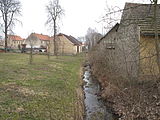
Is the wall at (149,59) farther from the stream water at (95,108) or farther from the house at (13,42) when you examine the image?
the house at (13,42)

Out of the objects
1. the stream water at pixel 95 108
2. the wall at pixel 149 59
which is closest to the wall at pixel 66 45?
the stream water at pixel 95 108

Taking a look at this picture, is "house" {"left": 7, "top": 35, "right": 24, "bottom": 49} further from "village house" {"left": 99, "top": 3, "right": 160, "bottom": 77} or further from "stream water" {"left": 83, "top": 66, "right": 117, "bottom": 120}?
"village house" {"left": 99, "top": 3, "right": 160, "bottom": 77}

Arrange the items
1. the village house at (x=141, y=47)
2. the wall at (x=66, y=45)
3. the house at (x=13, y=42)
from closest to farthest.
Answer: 1. the village house at (x=141, y=47)
2. the wall at (x=66, y=45)
3. the house at (x=13, y=42)

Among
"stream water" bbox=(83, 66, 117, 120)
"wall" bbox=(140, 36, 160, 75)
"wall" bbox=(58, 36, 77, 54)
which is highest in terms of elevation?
"wall" bbox=(58, 36, 77, 54)

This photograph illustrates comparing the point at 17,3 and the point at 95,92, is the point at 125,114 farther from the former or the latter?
the point at 17,3

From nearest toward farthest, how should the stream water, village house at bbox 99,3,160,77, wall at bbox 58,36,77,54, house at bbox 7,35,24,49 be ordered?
1. the stream water
2. village house at bbox 99,3,160,77
3. wall at bbox 58,36,77,54
4. house at bbox 7,35,24,49

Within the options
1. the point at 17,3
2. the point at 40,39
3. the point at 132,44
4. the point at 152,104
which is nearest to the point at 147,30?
the point at 132,44

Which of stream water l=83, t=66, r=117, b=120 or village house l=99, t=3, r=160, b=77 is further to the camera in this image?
village house l=99, t=3, r=160, b=77

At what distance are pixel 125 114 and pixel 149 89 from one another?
2.05 metres

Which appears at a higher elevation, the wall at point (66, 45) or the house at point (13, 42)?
the house at point (13, 42)

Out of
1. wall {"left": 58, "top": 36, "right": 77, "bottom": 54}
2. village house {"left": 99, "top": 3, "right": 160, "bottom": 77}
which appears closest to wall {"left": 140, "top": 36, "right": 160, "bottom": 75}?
village house {"left": 99, "top": 3, "right": 160, "bottom": 77}

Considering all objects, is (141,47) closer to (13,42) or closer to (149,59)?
(149,59)

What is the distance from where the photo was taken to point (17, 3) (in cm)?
3631

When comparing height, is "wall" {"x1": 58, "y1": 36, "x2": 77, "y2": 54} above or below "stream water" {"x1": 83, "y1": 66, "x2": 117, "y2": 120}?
above
